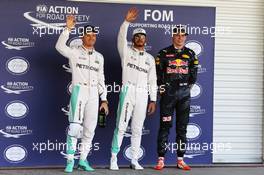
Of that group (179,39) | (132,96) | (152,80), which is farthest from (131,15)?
(132,96)

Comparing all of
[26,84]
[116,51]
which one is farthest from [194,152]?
[26,84]

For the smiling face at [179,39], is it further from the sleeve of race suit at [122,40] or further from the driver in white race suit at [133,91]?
the sleeve of race suit at [122,40]

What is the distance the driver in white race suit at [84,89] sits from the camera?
644 centimetres

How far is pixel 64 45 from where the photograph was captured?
6371 millimetres

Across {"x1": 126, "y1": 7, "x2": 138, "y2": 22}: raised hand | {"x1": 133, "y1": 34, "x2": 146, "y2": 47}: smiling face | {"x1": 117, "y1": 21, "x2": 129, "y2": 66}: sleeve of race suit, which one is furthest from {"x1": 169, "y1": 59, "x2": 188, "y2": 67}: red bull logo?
{"x1": 126, "y1": 7, "x2": 138, "y2": 22}: raised hand

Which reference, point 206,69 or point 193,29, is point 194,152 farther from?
point 193,29

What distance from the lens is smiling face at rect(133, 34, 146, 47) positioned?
672 centimetres

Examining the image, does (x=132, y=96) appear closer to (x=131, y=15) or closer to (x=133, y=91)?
(x=133, y=91)

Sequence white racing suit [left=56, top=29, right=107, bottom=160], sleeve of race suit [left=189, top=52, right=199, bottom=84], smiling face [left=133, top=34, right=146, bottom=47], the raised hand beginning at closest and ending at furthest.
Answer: white racing suit [left=56, top=29, right=107, bottom=160]
the raised hand
smiling face [left=133, top=34, right=146, bottom=47]
sleeve of race suit [left=189, top=52, right=199, bottom=84]

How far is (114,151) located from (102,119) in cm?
49

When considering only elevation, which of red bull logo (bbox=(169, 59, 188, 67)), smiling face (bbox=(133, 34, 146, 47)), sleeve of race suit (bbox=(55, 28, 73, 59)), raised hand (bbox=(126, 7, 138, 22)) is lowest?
red bull logo (bbox=(169, 59, 188, 67))

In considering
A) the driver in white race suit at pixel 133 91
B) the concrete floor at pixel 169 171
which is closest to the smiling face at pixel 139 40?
the driver in white race suit at pixel 133 91

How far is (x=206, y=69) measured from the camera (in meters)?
7.43

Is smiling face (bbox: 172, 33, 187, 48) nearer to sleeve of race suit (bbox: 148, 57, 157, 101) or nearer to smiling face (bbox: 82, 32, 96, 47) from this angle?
sleeve of race suit (bbox: 148, 57, 157, 101)
